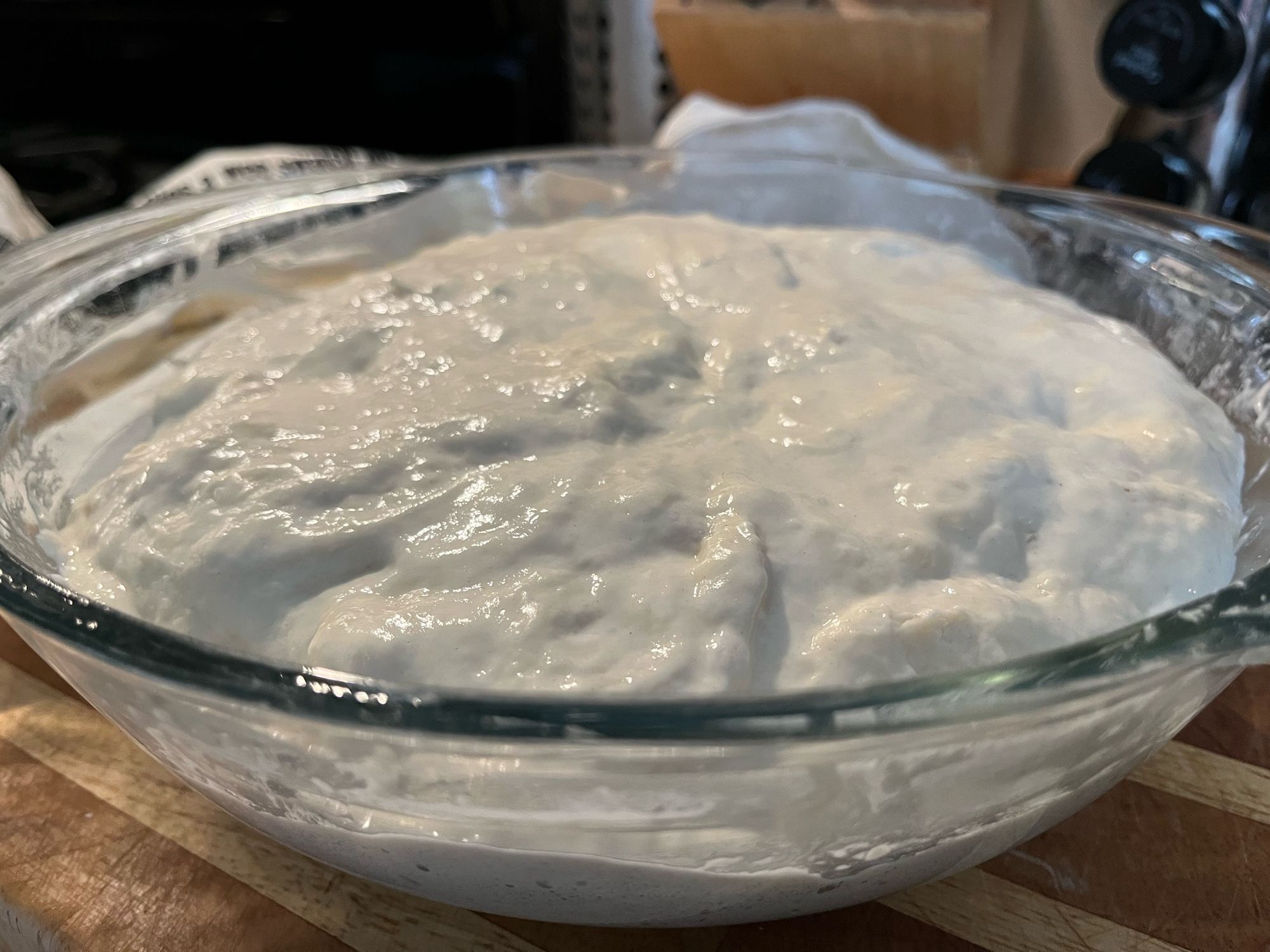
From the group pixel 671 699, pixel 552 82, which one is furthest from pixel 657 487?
pixel 552 82

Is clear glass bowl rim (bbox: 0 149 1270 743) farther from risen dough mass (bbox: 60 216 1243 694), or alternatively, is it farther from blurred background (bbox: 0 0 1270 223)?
blurred background (bbox: 0 0 1270 223)

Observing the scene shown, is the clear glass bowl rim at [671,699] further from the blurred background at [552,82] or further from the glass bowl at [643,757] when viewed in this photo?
the blurred background at [552,82]

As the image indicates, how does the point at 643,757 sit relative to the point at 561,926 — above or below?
above

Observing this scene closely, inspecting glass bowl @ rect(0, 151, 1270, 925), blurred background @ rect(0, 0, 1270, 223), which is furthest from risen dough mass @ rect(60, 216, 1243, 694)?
blurred background @ rect(0, 0, 1270, 223)

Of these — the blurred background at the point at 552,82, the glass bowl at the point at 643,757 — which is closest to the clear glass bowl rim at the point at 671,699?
the glass bowl at the point at 643,757

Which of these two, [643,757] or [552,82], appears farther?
[552,82]

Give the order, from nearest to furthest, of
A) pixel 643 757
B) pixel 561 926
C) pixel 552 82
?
pixel 643 757, pixel 561 926, pixel 552 82

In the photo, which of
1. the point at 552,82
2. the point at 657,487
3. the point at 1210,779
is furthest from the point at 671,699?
the point at 552,82

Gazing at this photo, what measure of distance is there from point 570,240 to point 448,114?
2.25 feet

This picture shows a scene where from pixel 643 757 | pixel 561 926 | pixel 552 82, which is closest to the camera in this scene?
pixel 643 757

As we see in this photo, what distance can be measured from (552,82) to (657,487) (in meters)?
1.07

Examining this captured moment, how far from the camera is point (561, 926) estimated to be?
424 millimetres

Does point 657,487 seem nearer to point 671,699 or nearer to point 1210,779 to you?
point 671,699

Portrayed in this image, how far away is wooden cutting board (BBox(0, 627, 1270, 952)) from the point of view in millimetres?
422
